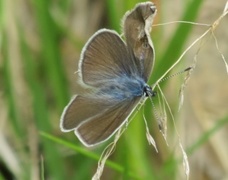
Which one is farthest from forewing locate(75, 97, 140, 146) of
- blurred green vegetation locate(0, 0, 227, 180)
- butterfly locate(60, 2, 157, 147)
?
blurred green vegetation locate(0, 0, 227, 180)

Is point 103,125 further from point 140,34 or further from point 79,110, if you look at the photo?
point 140,34

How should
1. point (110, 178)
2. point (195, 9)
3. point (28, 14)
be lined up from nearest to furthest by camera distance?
1. point (195, 9)
2. point (110, 178)
3. point (28, 14)

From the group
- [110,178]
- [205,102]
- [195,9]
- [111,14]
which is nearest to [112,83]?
[195,9]

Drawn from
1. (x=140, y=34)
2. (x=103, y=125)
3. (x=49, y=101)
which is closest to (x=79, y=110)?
(x=103, y=125)

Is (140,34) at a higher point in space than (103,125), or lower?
higher

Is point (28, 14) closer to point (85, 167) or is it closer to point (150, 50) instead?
point (85, 167)

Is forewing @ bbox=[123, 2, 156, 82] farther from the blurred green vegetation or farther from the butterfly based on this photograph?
the blurred green vegetation

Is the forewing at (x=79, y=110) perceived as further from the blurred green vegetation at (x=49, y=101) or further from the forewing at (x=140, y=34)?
the blurred green vegetation at (x=49, y=101)
